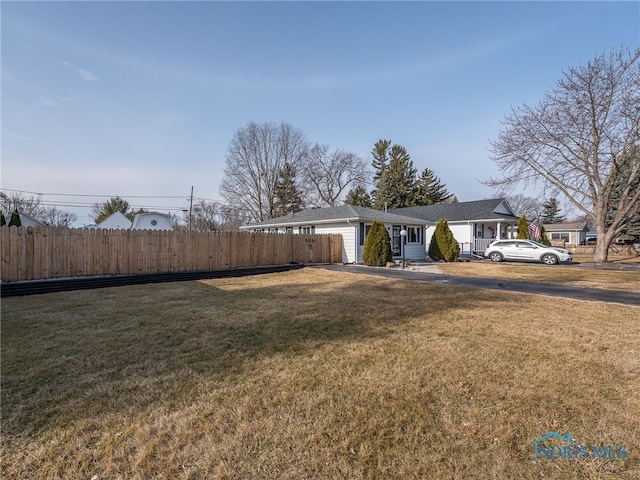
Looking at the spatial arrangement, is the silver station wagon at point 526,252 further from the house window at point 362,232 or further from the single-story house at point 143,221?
the single-story house at point 143,221

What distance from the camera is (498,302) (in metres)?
6.99

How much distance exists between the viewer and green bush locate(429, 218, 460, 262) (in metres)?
18.0

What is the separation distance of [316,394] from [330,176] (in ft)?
121

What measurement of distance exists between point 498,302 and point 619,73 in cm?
1710

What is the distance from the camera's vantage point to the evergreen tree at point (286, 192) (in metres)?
33.2

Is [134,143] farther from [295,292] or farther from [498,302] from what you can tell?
[498,302]

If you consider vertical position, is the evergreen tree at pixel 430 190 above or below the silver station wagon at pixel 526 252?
above

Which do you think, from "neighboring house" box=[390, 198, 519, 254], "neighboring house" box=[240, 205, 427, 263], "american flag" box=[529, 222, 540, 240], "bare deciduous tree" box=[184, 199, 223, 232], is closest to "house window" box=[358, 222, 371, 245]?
"neighboring house" box=[240, 205, 427, 263]

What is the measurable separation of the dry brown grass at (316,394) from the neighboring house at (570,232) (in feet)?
150

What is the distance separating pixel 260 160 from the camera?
3228cm

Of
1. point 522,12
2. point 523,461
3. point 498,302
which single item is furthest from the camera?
point 522,12

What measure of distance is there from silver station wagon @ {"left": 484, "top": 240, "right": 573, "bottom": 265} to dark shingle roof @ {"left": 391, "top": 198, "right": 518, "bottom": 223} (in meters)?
3.25

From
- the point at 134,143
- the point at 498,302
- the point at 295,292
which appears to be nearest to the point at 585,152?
the point at 498,302

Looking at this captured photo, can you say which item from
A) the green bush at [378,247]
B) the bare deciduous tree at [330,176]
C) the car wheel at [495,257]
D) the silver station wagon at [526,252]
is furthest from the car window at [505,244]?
the bare deciduous tree at [330,176]
